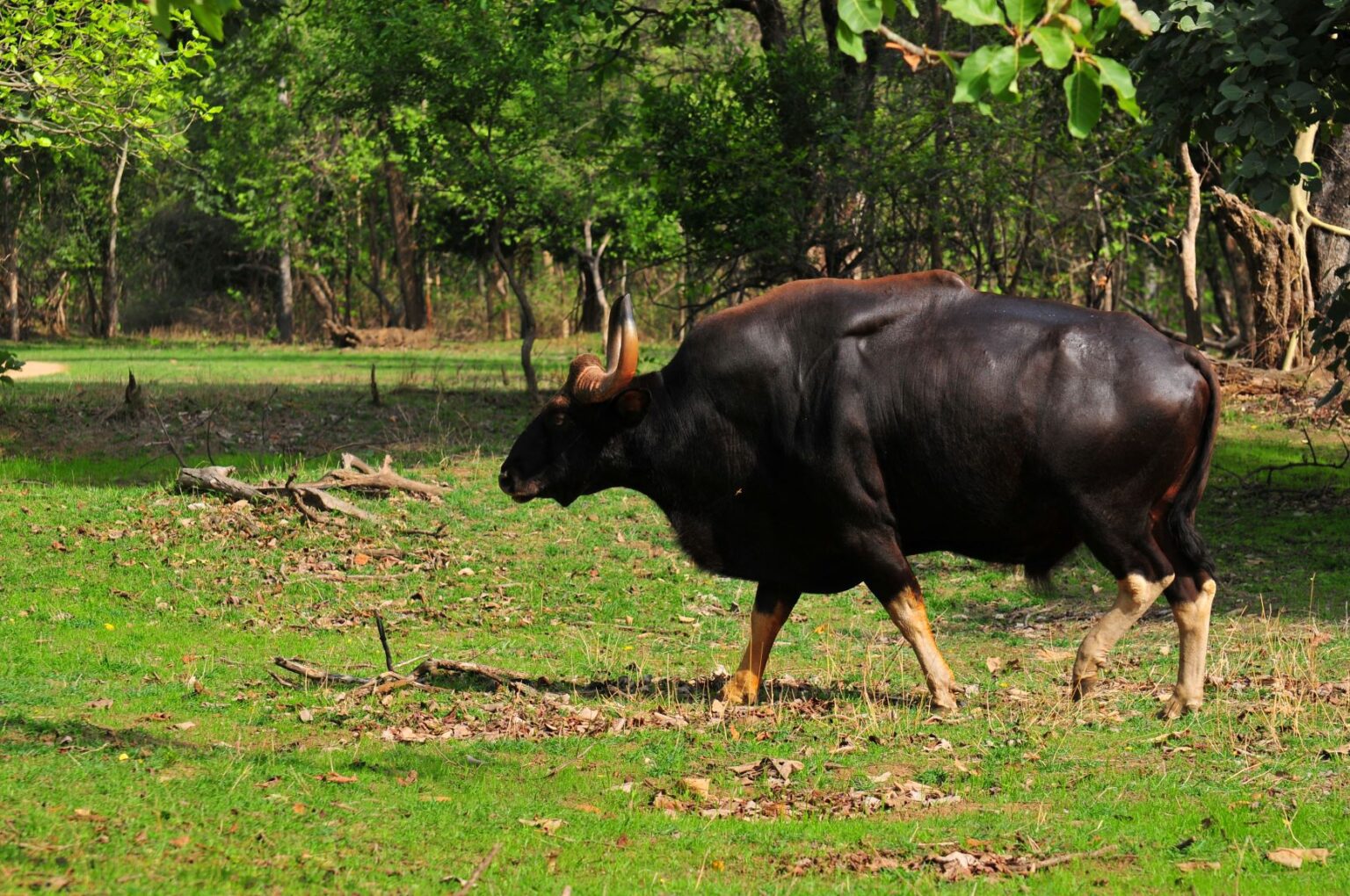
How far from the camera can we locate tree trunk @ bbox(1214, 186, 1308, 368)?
21.1 metres

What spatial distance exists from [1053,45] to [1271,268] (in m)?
17.9

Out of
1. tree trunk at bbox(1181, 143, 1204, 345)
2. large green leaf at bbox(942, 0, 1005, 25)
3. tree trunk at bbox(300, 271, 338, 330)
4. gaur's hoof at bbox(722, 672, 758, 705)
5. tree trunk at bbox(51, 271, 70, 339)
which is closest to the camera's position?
large green leaf at bbox(942, 0, 1005, 25)

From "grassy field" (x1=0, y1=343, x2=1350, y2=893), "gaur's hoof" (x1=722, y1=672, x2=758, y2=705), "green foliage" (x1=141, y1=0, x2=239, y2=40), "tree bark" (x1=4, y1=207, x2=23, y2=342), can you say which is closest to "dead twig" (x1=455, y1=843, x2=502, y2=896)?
"grassy field" (x1=0, y1=343, x2=1350, y2=893)

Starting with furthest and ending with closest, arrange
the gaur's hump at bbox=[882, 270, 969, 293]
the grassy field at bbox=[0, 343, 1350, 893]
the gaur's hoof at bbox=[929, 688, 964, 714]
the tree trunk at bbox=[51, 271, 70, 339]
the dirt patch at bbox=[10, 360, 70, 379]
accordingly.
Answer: the tree trunk at bbox=[51, 271, 70, 339] < the dirt patch at bbox=[10, 360, 70, 379] < the gaur's hump at bbox=[882, 270, 969, 293] < the gaur's hoof at bbox=[929, 688, 964, 714] < the grassy field at bbox=[0, 343, 1350, 893]

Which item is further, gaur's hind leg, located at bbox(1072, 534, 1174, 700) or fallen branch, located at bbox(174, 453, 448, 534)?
fallen branch, located at bbox(174, 453, 448, 534)

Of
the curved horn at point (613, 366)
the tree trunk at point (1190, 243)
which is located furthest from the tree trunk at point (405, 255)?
the curved horn at point (613, 366)

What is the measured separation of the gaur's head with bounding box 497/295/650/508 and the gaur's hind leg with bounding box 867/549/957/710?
171 centimetres

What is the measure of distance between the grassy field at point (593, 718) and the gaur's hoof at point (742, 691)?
206mm

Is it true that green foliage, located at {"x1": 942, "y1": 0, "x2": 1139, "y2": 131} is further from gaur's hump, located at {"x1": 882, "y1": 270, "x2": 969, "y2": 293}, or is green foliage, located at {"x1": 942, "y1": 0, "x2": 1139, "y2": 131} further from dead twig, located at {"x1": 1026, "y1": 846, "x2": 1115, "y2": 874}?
gaur's hump, located at {"x1": 882, "y1": 270, "x2": 969, "y2": 293}

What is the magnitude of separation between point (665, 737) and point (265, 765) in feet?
6.29

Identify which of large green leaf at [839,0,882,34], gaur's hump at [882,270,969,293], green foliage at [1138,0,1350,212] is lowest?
gaur's hump at [882,270,969,293]

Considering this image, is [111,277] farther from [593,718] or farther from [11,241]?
[593,718]

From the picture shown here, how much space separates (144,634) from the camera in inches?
433

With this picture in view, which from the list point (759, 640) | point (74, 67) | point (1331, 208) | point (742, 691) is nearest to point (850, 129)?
point (1331, 208)
